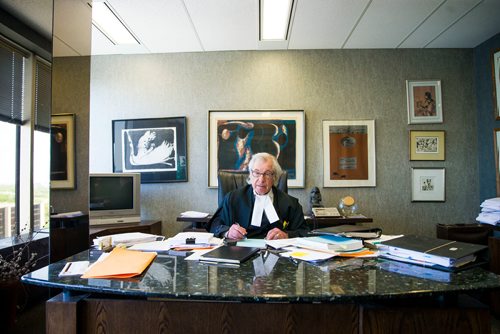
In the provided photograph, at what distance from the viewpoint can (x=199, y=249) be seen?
4.52ft

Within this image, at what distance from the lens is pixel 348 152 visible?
133 inches

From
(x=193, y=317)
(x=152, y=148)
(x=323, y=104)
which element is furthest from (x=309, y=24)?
(x=193, y=317)

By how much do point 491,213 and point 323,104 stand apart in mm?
1980

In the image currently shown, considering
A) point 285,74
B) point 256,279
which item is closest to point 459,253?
point 256,279

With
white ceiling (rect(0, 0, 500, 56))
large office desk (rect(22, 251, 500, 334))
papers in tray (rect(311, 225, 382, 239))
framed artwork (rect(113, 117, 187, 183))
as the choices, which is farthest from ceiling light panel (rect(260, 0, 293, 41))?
large office desk (rect(22, 251, 500, 334))

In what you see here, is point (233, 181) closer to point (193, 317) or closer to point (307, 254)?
point (307, 254)

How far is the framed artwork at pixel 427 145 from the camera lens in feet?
11.0

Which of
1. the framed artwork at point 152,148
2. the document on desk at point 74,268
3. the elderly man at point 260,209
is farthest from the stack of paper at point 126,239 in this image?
the framed artwork at point 152,148

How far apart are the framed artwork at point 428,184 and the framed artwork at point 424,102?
571mm

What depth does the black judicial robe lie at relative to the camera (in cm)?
217

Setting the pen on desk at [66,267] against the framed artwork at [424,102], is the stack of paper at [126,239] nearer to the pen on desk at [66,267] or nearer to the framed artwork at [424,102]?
the pen on desk at [66,267]

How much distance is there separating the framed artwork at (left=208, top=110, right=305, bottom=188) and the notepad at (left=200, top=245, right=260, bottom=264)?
2.10 m

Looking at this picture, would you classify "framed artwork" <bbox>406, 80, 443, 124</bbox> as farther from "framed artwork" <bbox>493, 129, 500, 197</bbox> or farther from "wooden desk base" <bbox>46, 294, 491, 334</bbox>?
"wooden desk base" <bbox>46, 294, 491, 334</bbox>

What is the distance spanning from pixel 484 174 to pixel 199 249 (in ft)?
11.1
